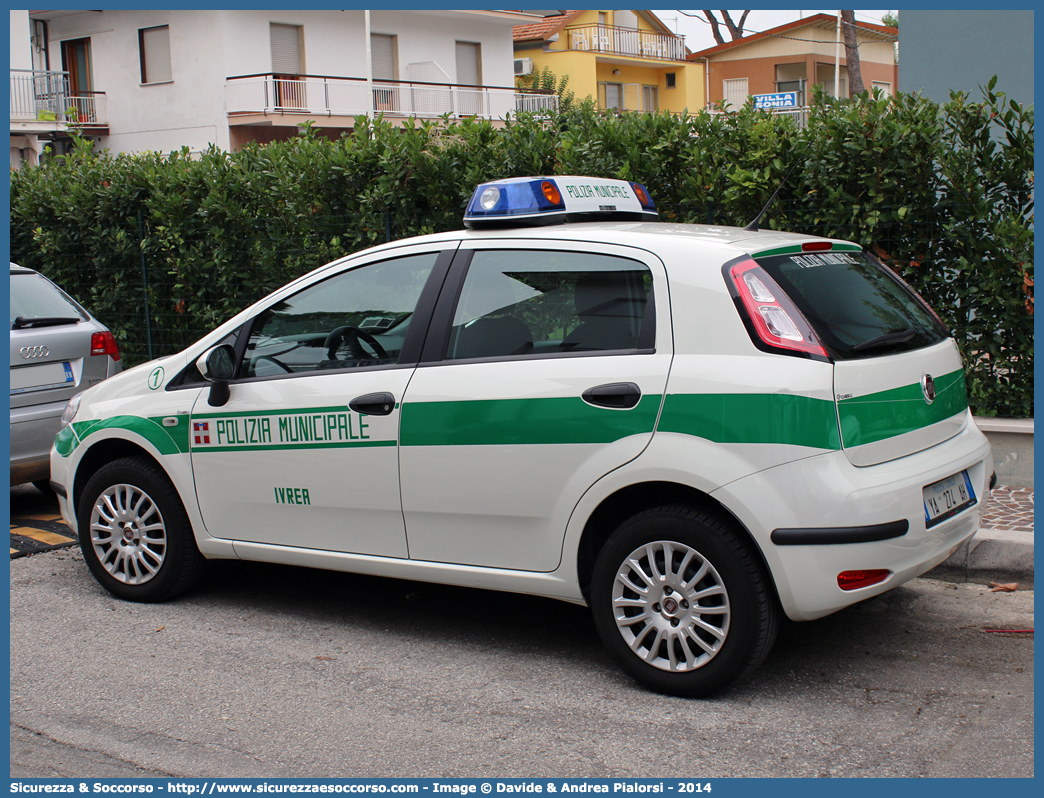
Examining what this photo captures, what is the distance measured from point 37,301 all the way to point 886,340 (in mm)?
5738

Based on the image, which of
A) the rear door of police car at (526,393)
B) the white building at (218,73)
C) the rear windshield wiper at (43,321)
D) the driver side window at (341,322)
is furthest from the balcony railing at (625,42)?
the rear door of police car at (526,393)

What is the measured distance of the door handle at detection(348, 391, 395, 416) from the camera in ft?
14.3

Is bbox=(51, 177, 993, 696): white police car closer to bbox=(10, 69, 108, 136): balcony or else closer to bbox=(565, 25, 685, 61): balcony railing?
bbox=(10, 69, 108, 136): balcony

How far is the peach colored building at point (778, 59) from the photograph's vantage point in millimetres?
47750

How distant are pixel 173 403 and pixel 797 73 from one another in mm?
48386

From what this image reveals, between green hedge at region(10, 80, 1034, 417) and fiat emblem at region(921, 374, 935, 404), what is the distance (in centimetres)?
288

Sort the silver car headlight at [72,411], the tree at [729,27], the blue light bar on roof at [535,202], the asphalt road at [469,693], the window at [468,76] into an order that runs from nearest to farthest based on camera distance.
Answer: the asphalt road at [469,693]
the blue light bar on roof at [535,202]
the silver car headlight at [72,411]
the window at [468,76]
the tree at [729,27]

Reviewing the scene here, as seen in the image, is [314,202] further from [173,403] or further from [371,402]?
[371,402]

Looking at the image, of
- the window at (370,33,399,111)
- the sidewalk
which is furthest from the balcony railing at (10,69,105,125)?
the sidewalk

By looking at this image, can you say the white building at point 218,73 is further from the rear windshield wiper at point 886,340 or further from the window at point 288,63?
the rear windshield wiper at point 886,340

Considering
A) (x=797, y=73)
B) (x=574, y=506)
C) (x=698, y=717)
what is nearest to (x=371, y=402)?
(x=574, y=506)

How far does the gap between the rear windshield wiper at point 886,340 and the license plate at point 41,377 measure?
530 cm

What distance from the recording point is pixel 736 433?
3.68 m

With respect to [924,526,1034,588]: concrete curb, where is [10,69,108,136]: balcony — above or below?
above
